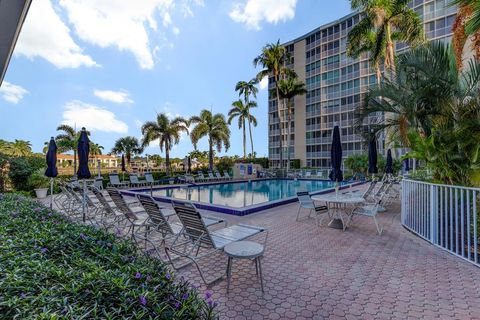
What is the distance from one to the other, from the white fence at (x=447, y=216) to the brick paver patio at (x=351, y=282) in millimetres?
235

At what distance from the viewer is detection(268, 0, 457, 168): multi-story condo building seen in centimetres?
3284

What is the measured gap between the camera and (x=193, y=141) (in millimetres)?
24938

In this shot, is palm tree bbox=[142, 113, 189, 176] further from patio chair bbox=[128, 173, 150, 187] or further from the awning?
the awning

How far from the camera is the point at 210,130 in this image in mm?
25125

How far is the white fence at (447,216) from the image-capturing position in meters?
4.10

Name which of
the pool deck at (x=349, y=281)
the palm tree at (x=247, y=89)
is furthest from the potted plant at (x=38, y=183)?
the palm tree at (x=247, y=89)

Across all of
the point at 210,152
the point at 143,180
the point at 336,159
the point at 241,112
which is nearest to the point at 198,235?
the point at 336,159

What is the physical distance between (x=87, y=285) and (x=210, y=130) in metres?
23.6

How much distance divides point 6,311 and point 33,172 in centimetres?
1383

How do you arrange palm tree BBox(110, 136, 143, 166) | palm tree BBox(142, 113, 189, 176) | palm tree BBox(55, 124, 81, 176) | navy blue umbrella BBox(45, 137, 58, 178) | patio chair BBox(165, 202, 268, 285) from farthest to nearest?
palm tree BBox(110, 136, 143, 166) → palm tree BBox(55, 124, 81, 176) → palm tree BBox(142, 113, 189, 176) → navy blue umbrella BBox(45, 137, 58, 178) → patio chair BBox(165, 202, 268, 285)

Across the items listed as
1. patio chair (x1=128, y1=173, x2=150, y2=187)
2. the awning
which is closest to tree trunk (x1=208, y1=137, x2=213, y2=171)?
patio chair (x1=128, y1=173, x2=150, y2=187)

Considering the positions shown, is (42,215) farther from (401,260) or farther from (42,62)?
(42,62)

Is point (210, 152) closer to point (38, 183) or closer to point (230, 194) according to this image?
point (230, 194)

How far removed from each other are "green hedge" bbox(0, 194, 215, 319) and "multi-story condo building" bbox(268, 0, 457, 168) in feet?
94.6
